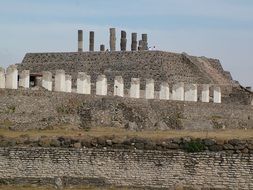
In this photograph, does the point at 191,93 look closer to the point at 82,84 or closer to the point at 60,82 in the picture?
the point at 82,84

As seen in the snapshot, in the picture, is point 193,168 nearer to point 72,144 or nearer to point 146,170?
point 146,170

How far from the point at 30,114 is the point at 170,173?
41.2 ft

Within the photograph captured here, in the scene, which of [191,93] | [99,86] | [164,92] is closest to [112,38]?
[191,93]

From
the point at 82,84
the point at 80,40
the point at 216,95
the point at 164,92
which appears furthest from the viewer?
the point at 80,40

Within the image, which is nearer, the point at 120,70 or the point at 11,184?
the point at 11,184

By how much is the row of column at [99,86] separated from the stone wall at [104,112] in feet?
7.10

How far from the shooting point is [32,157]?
69.5 ft

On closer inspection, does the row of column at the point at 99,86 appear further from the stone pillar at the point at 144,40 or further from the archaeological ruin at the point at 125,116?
the stone pillar at the point at 144,40

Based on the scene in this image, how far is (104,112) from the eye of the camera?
35.2m

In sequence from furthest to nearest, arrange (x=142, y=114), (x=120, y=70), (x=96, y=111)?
(x=120, y=70) < (x=142, y=114) < (x=96, y=111)

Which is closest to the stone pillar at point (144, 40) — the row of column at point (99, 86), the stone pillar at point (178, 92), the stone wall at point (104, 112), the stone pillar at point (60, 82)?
the row of column at point (99, 86)

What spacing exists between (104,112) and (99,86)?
7.43 meters

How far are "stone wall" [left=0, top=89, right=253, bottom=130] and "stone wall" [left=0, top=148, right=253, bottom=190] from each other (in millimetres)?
9188

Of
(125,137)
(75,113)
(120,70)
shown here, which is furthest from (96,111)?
(120,70)
